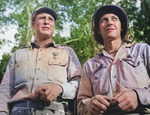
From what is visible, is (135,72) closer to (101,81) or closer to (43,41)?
(101,81)

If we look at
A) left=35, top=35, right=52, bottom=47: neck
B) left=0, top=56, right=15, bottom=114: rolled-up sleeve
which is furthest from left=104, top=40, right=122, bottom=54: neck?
left=0, top=56, right=15, bottom=114: rolled-up sleeve

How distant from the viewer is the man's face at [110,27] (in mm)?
1837

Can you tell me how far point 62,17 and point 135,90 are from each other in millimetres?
7734

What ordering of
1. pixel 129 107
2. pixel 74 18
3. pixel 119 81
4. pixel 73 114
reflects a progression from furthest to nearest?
pixel 74 18 < pixel 73 114 < pixel 119 81 < pixel 129 107

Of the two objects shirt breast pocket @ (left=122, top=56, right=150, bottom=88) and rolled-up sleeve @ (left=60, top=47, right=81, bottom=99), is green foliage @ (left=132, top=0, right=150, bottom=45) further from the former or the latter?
shirt breast pocket @ (left=122, top=56, right=150, bottom=88)

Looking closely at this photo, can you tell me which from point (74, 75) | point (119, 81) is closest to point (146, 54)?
Result: point (119, 81)

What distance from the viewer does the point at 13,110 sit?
1.95 meters

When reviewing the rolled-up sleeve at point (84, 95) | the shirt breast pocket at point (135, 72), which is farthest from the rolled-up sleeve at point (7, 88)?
the shirt breast pocket at point (135, 72)

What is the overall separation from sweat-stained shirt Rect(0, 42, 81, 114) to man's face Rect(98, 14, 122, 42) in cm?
42

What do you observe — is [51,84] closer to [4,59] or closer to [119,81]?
[119,81]

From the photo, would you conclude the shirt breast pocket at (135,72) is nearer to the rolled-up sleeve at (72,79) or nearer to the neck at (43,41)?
the rolled-up sleeve at (72,79)

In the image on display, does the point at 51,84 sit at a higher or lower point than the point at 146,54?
lower

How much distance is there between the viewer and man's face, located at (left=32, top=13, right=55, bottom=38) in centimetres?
225

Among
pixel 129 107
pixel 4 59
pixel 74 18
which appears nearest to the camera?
pixel 129 107
